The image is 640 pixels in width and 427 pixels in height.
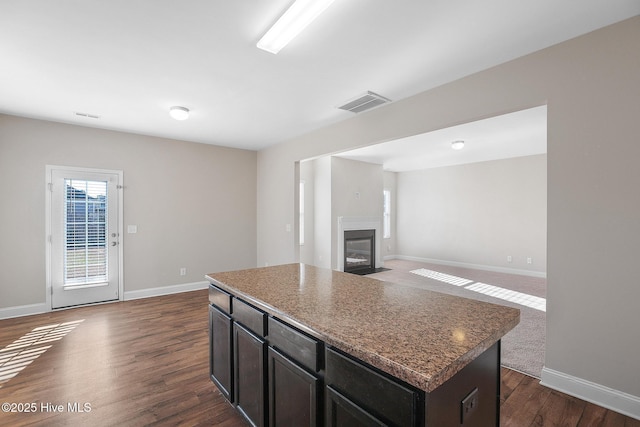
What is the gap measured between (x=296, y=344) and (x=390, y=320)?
45 centimetres

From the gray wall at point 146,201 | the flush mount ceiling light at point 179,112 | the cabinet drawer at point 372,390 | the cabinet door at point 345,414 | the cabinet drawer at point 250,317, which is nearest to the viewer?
the cabinet drawer at point 372,390

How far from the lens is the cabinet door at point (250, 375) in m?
1.66

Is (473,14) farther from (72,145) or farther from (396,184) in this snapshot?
(396,184)

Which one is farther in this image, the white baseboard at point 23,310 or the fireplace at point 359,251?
the fireplace at point 359,251

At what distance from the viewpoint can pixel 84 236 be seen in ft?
14.2

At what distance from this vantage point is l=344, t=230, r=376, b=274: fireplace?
6.77 metres

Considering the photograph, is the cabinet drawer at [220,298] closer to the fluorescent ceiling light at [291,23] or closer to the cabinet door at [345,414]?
the cabinet door at [345,414]

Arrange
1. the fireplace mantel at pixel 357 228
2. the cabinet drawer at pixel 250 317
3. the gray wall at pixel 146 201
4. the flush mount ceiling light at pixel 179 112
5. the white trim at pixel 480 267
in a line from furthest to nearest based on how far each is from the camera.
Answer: the fireplace mantel at pixel 357 228 → the white trim at pixel 480 267 → the gray wall at pixel 146 201 → the flush mount ceiling light at pixel 179 112 → the cabinet drawer at pixel 250 317

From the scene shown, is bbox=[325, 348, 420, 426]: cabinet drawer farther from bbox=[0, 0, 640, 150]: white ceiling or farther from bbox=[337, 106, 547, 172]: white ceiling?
bbox=[337, 106, 547, 172]: white ceiling

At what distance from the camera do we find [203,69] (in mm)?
2689

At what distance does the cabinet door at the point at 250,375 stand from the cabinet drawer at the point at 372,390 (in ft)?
1.98

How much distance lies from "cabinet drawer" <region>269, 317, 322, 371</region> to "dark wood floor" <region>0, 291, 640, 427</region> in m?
0.90

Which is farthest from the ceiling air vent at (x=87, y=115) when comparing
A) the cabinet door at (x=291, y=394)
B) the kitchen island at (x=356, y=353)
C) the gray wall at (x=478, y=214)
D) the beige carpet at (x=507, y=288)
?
the gray wall at (x=478, y=214)

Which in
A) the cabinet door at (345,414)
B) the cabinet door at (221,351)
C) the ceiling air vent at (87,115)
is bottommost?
the cabinet door at (221,351)
